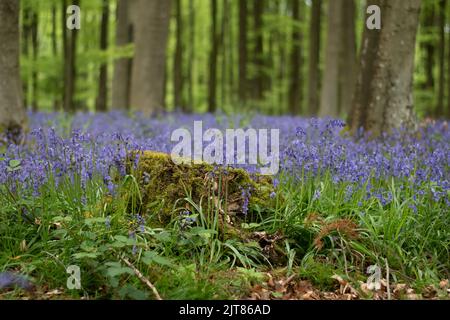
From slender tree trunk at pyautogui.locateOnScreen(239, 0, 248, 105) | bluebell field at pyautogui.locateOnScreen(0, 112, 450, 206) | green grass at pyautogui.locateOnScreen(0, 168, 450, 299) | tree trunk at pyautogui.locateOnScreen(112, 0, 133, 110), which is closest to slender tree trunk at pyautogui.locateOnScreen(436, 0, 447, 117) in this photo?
slender tree trunk at pyautogui.locateOnScreen(239, 0, 248, 105)

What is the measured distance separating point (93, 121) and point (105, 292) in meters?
7.04

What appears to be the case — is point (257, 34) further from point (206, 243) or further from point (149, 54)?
point (206, 243)

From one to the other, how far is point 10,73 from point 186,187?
442 cm

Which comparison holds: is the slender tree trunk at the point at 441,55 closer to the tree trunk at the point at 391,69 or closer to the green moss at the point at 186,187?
the tree trunk at the point at 391,69

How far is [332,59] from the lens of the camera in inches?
547

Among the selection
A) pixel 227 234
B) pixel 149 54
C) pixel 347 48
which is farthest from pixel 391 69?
pixel 347 48

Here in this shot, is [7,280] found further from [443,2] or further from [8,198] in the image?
[443,2]

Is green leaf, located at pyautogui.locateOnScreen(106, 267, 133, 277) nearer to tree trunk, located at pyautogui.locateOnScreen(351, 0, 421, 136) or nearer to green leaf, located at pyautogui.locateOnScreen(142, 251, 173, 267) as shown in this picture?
green leaf, located at pyautogui.locateOnScreen(142, 251, 173, 267)

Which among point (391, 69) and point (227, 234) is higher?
point (391, 69)

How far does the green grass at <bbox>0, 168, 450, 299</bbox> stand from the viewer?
3609 millimetres

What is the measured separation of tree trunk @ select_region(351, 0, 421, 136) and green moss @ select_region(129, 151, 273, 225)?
3.82 meters

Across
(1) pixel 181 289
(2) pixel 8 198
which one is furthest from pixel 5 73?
(1) pixel 181 289

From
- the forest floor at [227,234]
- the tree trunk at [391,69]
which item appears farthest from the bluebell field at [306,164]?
the tree trunk at [391,69]

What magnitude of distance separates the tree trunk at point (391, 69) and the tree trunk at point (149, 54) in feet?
18.4
